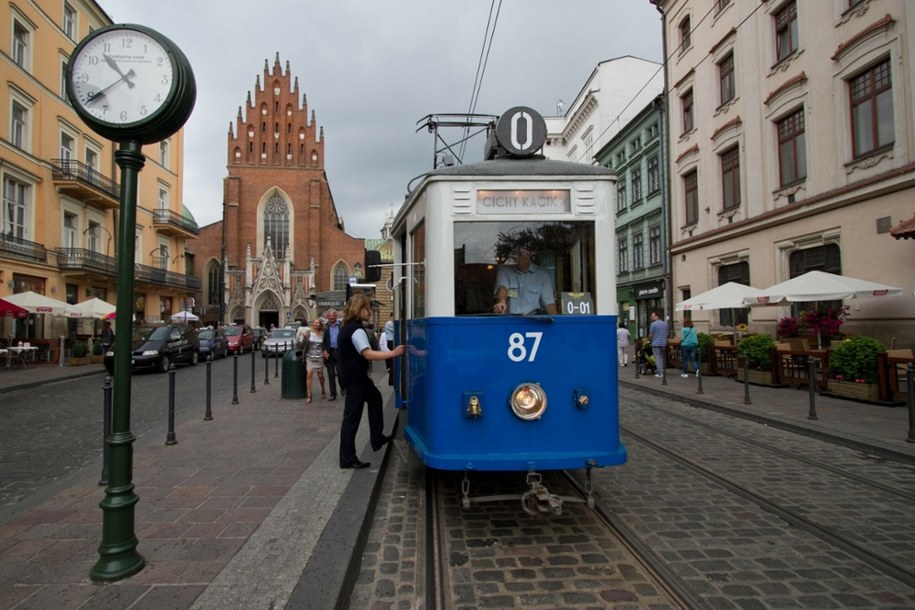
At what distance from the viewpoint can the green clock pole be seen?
10.1 ft

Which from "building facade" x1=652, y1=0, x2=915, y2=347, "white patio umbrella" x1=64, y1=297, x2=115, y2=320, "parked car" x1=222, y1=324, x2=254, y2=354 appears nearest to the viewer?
"building facade" x1=652, y1=0, x2=915, y2=347

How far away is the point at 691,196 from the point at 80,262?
26.3 metres

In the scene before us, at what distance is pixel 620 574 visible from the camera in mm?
3355

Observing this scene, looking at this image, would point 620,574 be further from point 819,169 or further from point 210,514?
point 819,169

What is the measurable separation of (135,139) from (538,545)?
377cm

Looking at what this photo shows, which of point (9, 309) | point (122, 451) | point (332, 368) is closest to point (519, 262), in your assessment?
point (122, 451)

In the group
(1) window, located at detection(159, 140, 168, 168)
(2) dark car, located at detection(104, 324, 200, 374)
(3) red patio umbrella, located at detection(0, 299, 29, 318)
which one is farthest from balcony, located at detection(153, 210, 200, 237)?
(3) red patio umbrella, located at detection(0, 299, 29, 318)

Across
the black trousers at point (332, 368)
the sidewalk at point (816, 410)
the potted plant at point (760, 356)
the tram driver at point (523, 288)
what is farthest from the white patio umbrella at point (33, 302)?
the potted plant at point (760, 356)

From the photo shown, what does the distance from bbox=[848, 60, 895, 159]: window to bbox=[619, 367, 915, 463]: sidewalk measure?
636 centimetres

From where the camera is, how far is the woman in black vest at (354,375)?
5383 millimetres

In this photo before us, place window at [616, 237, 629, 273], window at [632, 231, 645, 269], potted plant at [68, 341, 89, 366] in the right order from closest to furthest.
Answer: potted plant at [68, 341, 89, 366]
window at [632, 231, 645, 269]
window at [616, 237, 629, 273]

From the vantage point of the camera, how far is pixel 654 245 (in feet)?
85.5

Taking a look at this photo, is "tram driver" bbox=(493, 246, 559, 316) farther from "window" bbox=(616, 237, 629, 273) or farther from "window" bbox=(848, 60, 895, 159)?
"window" bbox=(616, 237, 629, 273)

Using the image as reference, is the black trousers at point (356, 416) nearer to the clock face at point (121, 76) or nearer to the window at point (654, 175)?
the clock face at point (121, 76)
